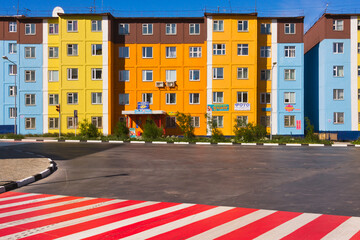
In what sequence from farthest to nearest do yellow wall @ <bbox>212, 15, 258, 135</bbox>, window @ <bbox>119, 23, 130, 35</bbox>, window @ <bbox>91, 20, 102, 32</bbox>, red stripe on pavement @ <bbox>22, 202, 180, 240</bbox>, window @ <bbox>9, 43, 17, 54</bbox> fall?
1. window @ <bbox>9, 43, 17, 54</bbox>
2. window @ <bbox>119, 23, 130, 35</bbox>
3. window @ <bbox>91, 20, 102, 32</bbox>
4. yellow wall @ <bbox>212, 15, 258, 135</bbox>
5. red stripe on pavement @ <bbox>22, 202, 180, 240</bbox>

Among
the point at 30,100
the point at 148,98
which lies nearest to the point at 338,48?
the point at 148,98

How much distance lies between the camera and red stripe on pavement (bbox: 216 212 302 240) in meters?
5.10

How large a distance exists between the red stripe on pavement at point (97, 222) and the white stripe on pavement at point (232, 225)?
5.44 ft

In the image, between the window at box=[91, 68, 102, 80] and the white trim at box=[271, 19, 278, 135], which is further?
the window at box=[91, 68, 102, 80]

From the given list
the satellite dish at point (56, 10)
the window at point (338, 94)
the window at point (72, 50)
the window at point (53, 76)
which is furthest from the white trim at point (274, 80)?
the satellite dish at point (56, 10)

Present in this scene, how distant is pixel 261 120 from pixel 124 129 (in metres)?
16.8

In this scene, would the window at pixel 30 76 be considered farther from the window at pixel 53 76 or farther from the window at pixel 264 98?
→ the window at pixel 264 98

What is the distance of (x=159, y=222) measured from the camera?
19.2ft

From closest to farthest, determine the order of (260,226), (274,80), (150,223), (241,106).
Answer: (260,226) < (150,223) < (241,106) < (274,80)

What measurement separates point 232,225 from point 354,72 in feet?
134

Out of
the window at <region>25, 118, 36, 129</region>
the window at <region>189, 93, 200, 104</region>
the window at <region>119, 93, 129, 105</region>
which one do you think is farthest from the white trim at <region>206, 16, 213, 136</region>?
the window at <region>25, 118, 36, 129</region>

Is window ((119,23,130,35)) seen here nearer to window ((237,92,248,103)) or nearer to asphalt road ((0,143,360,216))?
window ((237,92,248,103))

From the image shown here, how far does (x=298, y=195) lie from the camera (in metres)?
8.20

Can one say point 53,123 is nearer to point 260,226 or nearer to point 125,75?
point 125,75
